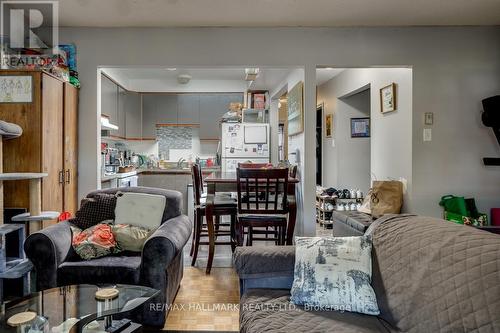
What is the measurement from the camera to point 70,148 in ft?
11.2

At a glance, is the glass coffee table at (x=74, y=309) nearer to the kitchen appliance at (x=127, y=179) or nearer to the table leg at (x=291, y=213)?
the table leg at (x=291, y=213)

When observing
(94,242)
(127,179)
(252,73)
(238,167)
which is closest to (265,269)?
(94,242)

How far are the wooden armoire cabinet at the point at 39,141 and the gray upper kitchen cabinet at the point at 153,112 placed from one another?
117 inches

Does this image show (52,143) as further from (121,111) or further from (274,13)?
(121,111)

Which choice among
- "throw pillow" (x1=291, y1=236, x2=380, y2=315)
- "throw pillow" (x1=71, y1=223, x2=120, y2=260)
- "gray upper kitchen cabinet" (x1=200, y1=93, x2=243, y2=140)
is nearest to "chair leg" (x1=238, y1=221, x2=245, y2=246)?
"throw pillow" (x1=71, y1=223, x2=120, y2=260)

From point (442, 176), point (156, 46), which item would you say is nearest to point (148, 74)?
point (156, 46)

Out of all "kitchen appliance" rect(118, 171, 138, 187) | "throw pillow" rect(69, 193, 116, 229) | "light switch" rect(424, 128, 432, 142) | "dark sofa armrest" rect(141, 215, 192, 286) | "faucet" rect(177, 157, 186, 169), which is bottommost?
"dark sofa armrest" rect(141, 215, 192, 286)

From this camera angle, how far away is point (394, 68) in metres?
3.82

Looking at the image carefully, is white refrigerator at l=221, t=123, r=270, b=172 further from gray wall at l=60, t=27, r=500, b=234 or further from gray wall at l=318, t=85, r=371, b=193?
gray wall at l=60, t=27, r=500, b=234

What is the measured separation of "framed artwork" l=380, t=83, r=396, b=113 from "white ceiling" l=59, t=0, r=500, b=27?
697 mm

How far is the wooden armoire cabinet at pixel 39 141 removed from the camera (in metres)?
2.87

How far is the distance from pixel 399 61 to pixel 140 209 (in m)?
2.91

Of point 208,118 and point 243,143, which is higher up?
point 208,118

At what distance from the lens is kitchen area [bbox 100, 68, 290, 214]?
568 centimetres
